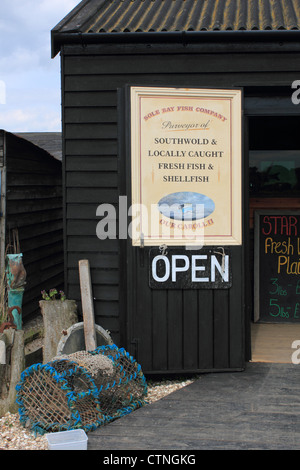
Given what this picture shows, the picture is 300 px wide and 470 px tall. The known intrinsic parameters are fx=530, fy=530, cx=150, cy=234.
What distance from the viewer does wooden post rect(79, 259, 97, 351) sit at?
522 centimetres

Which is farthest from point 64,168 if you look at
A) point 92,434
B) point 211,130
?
point 92,434

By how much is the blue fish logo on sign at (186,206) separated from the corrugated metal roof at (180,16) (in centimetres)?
170

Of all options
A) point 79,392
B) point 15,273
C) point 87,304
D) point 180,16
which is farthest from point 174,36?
point 79,392

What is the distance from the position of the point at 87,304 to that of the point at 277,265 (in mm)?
3608

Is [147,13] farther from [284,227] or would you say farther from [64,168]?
[284,227]

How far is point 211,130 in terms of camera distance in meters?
5.05

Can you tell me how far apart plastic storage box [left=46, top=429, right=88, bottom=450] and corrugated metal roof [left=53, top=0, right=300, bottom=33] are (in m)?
3.82

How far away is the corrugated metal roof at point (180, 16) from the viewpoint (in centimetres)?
537

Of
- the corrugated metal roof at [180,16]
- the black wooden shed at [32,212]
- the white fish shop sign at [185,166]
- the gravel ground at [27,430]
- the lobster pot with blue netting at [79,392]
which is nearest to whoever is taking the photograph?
the gravel ground at [27,430]

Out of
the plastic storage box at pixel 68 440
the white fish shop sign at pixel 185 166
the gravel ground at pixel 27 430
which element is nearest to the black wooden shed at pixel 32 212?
the white fish shop sign at pixel 185 166
